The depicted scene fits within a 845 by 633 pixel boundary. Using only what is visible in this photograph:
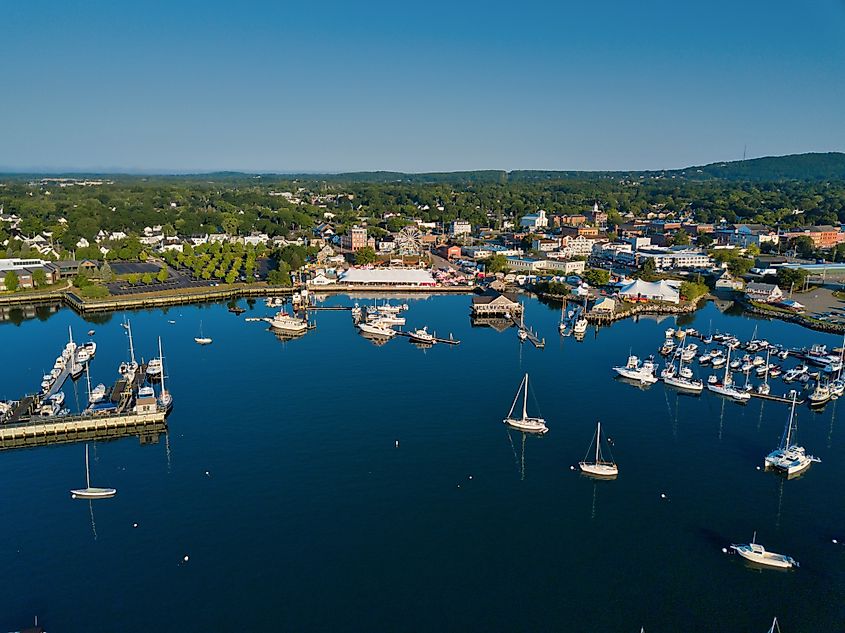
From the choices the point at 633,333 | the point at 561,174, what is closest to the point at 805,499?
the point at 633,333

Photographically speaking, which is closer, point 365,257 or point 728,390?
point 728,390

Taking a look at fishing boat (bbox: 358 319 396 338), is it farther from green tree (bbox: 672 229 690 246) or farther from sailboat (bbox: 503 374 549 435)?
green tree (bbox: 672 229 690 246)

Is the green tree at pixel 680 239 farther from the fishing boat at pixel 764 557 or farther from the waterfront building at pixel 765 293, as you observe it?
the fishing boat at pixel 764 557

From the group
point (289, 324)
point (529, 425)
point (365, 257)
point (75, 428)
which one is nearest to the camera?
point (75, 428)

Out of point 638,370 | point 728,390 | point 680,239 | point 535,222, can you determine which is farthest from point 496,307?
point 535,222

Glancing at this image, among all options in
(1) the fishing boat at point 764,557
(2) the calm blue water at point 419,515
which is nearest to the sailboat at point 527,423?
(2) the calm blue water at point 419,515

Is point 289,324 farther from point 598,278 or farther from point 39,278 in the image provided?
point 598,278

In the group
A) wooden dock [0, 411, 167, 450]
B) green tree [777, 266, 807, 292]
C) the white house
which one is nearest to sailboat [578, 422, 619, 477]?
wooden dock [0, 411, 167, 450]
